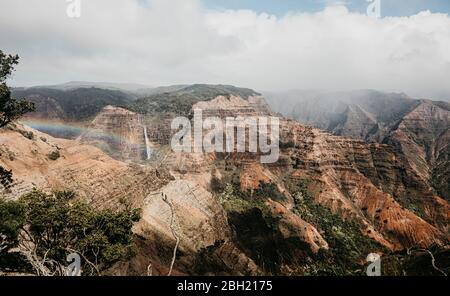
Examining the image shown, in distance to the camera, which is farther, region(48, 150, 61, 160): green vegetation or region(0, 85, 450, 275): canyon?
region(48, 150, 61, 160): green vegetation

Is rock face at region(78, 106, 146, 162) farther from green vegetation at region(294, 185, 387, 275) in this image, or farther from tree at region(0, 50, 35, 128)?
tree at region(0, 50, 35, 128)

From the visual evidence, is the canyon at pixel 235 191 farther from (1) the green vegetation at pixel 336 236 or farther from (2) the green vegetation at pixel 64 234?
(2) the green vegetation at pixel 64 234

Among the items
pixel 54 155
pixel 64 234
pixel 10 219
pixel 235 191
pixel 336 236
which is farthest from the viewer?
pixel 235 191

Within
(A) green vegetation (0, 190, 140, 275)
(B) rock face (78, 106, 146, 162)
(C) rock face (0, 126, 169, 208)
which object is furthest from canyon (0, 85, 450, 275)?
(A) green vegetation (0, 190, 140, 275)

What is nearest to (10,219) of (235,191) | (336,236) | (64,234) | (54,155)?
(64,234)

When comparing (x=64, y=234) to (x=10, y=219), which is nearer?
(x=10, y=219)

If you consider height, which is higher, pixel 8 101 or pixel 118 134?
pixel 8 101

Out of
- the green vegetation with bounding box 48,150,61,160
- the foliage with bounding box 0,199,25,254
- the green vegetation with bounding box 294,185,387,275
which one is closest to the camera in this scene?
the foliage with bounding box 0,199,25,254

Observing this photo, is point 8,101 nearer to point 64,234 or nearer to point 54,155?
point 64,234

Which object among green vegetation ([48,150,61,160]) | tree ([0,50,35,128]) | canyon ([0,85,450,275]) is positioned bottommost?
canyon ([0,85,450,275])
